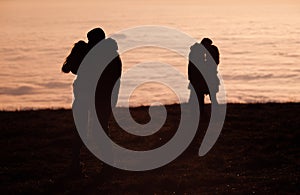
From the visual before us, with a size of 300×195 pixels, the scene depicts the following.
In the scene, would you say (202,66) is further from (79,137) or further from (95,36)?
(79,137)

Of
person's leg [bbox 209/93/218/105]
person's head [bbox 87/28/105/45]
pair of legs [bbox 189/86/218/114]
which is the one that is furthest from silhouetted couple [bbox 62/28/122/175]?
person's leg [bbox 209/93/218/105]

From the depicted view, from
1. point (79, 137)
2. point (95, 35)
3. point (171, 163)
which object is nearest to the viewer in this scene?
point (95, 35)

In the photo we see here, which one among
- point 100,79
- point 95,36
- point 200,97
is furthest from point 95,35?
point 200,97

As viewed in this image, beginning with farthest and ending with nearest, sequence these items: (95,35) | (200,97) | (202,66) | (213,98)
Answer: (213,98), (200,97), (202,66), (95,35)

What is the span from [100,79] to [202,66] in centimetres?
472

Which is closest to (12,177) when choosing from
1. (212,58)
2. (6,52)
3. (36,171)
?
(36,171)

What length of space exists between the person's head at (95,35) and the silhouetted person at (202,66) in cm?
461

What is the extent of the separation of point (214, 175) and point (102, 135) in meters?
2.34

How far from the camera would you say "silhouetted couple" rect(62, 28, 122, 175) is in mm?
14828

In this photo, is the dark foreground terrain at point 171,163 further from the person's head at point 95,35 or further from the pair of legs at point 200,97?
the person's head at point 95,35

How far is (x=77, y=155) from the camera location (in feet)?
48.5

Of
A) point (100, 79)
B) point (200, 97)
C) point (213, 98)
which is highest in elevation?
point (100, 79)

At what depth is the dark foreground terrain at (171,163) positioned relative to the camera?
13719 millimetres

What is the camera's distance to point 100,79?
49.2 feet
